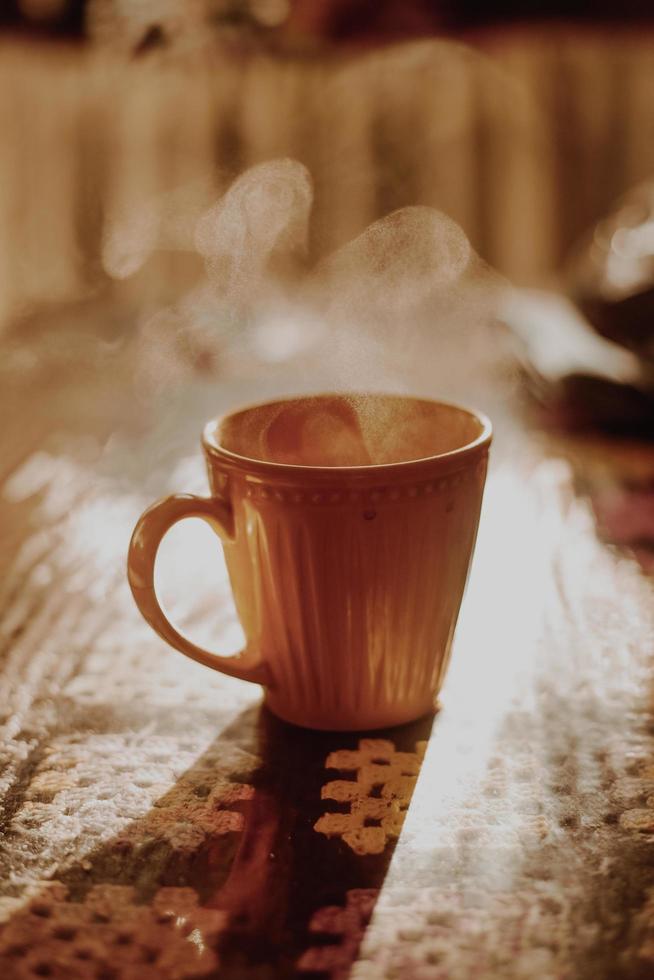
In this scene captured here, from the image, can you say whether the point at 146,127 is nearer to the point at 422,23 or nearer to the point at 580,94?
the point at 422,23

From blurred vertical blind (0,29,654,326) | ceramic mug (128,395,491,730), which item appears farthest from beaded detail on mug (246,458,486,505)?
blurred vertical blind (0,29,654,326)

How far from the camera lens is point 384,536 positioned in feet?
1.18

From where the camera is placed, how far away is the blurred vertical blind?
1.87 m

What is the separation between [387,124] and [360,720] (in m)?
1.73

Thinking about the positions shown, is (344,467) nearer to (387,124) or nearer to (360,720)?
(360,720)

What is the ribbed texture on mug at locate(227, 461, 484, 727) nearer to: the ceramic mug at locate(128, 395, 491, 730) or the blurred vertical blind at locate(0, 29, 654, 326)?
the ceramic mug at locate(128, 395, 491, 730)

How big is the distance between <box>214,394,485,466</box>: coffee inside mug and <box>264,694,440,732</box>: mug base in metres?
0.11

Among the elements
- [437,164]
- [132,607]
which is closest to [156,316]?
[132,607]

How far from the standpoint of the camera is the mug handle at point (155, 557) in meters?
0.37

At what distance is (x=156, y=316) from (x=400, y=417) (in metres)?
0.78

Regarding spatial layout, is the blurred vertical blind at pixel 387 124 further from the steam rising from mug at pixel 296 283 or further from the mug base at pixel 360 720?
the mug base at pixel 360 720

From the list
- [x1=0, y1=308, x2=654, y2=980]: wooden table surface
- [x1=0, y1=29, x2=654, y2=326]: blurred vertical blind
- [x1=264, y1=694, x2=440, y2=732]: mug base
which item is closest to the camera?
[x1=0, y1=308, x2=654, y2=980]: wooden table surface

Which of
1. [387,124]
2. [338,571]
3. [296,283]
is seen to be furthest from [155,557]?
[387,124]

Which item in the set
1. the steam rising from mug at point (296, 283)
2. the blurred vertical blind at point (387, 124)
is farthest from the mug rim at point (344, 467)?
the blurred vertical blind at point (387, 124)
